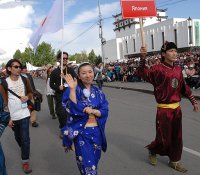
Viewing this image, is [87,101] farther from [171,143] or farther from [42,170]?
[42,170]

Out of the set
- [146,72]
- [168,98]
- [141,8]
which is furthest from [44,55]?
[168,98]

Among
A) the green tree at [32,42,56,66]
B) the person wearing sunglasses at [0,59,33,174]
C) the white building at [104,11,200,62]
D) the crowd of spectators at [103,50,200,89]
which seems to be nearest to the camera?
the person wearing sunglasses at [0,59,33,174]

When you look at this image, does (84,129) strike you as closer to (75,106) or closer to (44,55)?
(75,106)

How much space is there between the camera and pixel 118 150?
5.93 metres

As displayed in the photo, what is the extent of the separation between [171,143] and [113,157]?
1207 mm

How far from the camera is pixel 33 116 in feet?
30.2

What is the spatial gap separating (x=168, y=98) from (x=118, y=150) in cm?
177

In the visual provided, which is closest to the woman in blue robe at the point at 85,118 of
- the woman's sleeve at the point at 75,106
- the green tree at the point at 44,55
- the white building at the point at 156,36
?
the woman's sleeve at the point at 75,106

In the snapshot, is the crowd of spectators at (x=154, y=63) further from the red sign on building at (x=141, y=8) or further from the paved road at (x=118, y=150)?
the red sign on building at (x=141, y=8)

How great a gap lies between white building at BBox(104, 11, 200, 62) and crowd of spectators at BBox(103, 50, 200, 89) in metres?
18.1

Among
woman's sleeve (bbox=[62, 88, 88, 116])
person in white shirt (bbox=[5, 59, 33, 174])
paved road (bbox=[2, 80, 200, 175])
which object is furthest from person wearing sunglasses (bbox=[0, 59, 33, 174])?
woman's sleeve (bbox=[62, 88, 88, 116])

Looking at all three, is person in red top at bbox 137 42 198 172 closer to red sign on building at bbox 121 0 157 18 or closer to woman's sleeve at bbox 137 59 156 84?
woman's sleeve at bbox 137 59 156 84

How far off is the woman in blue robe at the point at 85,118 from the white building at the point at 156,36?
40.6 metres

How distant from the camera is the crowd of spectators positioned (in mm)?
15281
